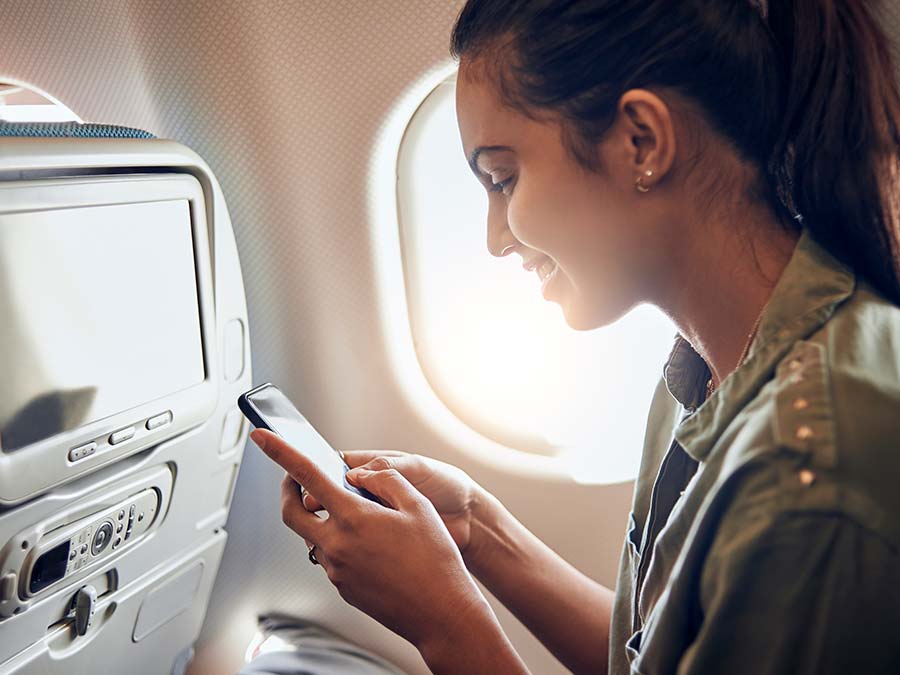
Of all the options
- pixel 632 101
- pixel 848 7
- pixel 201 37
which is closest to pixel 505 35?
pixel 632 101

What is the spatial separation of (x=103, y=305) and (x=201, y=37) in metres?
0.57

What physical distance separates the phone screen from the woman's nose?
395 mm

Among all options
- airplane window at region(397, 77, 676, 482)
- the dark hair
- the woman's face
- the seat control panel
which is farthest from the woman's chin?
the seat control panel

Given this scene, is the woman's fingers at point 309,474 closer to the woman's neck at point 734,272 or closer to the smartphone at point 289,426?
the smartphone at point 289,426

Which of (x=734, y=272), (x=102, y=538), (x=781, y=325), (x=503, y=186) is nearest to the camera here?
(x=781, y=325)

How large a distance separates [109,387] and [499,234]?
1.95 ft

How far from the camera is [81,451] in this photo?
1127 millimetres

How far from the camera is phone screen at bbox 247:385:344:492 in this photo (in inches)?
46.5

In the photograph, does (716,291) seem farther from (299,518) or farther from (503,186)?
(299,518)

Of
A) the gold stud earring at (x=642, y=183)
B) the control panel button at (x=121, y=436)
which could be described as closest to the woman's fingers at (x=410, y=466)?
the control panel button at (x=121, y=436)

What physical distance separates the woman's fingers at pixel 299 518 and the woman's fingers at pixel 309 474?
0.04 metres

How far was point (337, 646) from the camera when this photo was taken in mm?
1671

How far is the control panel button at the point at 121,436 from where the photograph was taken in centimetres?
118

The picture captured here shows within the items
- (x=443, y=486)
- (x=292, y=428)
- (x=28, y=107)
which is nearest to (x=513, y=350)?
(x=443, y=486)
